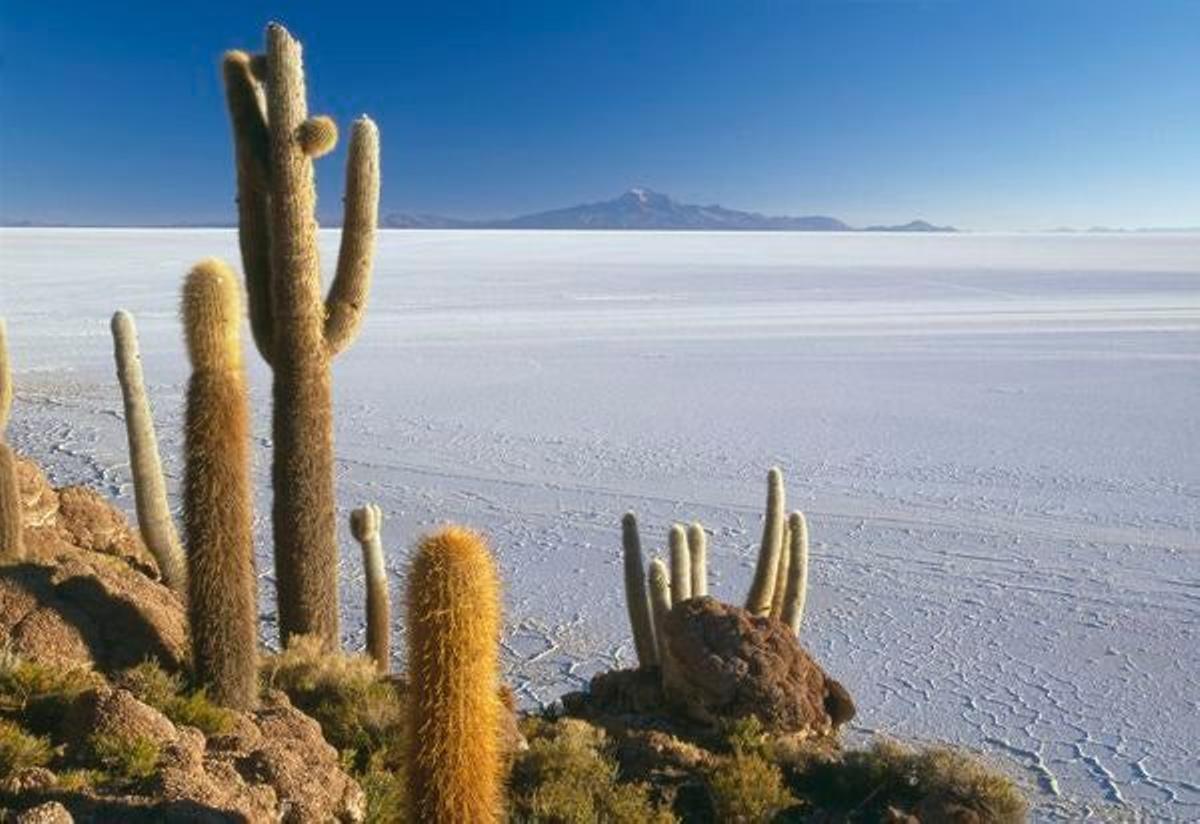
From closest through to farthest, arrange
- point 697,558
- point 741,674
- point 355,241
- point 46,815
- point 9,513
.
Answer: point 46,815 < point 741,674 < point 9,513 < point 355,241 < point 697,558

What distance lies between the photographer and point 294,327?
6719 mm

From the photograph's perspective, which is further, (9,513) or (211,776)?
(9,513)

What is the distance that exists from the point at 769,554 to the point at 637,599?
0.98 meters

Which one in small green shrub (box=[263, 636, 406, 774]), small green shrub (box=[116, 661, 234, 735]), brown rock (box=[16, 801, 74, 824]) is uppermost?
brown rock (box=[16, 801, 74, 824])

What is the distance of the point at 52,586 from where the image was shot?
5539mm

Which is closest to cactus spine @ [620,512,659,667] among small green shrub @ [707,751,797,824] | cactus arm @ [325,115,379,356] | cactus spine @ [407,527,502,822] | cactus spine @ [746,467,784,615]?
cactus spine @ [746,467,784,615]

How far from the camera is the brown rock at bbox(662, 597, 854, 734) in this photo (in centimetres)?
623

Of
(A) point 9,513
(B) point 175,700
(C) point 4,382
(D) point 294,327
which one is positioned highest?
(D) point 294,327

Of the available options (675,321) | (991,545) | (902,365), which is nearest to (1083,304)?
(675,321)

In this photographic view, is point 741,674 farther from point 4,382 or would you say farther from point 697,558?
point 4,382

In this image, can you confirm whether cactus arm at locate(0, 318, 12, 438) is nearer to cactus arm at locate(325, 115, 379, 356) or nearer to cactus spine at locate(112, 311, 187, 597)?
cactus spine at locate(112, 311, 187, 597)

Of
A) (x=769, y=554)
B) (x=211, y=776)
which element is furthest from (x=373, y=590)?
(x=211, y=776)

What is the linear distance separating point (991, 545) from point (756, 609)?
426 centimetres

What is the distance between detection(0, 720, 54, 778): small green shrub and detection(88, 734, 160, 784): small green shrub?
17 cm
